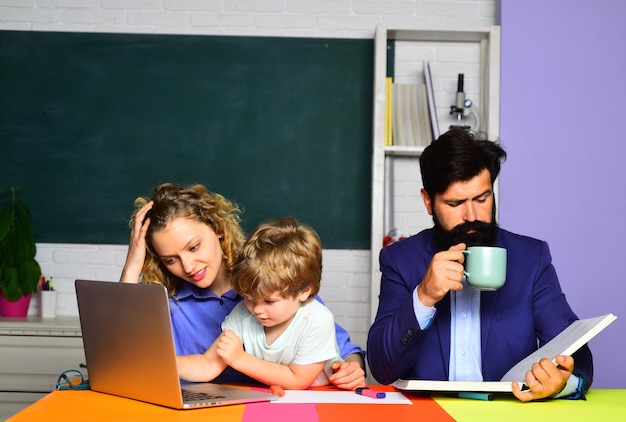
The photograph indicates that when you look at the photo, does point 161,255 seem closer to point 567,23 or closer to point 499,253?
point 499,253

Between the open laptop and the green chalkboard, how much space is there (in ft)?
7.12

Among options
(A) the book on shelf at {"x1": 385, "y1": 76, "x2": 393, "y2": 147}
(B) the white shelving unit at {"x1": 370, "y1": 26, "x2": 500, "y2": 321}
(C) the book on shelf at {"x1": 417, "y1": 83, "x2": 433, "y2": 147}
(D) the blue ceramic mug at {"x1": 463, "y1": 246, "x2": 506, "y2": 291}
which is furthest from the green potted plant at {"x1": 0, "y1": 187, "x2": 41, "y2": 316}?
(D) the blue ceramic mug at {"x1": 463, "y1": 246, "x2": 506, "y2": 291}

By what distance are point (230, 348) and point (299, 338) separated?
192 mm

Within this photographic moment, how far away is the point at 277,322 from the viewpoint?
1.76m

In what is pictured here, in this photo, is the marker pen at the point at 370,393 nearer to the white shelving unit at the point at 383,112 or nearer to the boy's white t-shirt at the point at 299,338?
the boy's white t-shirt at the point at 299,338

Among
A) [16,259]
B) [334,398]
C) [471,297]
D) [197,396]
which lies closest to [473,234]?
[471,297]

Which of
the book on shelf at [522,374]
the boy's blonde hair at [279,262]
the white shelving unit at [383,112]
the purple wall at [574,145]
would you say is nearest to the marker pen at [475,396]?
the book on shelf at [522,374]

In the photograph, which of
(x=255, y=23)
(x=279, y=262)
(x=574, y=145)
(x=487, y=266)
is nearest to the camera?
(x=487, y=266)

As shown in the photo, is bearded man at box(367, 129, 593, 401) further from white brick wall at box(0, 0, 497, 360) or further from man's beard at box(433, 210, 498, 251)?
white brick wall at box(0, 0, 497, 360)

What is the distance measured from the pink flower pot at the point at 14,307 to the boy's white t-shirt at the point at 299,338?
210 centimetres

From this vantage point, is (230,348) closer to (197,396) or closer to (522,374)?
(197,396)

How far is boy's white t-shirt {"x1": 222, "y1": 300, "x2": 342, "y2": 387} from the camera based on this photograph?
5.64 feet

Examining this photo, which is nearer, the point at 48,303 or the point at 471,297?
the point at 471,297

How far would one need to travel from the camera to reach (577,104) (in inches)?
139
